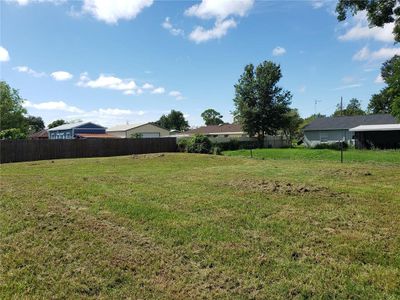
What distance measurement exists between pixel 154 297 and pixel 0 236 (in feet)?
8.86

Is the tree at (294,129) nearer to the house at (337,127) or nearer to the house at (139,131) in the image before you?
the house at (337,127)

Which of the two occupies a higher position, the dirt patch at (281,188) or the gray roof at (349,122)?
the gray roof at (349,122)

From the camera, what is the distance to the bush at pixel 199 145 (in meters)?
27.4

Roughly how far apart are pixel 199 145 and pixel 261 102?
521 inches

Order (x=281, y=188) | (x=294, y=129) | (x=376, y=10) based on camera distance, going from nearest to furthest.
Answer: (x=281, y=188), (x=376, y=10), (x=294, y=129)

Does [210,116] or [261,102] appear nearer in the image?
[261,102]

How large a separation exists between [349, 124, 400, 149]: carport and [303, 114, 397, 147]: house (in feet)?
4.42

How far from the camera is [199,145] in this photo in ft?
90.4

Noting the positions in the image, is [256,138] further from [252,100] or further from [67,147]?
[67,147]

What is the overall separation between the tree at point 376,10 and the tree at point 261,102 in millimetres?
22114

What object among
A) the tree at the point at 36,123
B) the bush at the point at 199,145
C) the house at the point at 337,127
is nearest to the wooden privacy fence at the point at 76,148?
the bush at the point at 199,145

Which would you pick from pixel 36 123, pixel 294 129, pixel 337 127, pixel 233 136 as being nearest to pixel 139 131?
pixel 233 136

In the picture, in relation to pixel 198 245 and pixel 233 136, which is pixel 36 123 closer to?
pixel 233 136

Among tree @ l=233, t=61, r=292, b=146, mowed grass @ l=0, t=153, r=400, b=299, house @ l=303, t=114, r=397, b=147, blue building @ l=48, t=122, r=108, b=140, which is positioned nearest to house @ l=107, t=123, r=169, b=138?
blue building @ l=48, t=122, r=108, b=140
